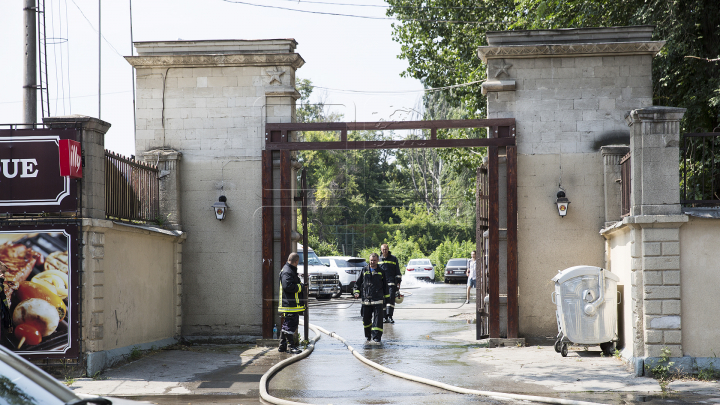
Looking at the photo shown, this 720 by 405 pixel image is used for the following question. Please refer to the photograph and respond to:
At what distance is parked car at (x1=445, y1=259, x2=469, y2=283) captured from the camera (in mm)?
38875

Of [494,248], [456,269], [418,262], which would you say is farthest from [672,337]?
[418,262]

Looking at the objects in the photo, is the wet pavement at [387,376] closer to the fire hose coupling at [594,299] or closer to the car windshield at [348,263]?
the fire hose coupling at [594,299]

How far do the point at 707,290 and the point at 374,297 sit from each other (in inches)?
242

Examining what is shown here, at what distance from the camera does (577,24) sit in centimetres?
2003

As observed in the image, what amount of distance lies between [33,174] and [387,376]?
236 inches

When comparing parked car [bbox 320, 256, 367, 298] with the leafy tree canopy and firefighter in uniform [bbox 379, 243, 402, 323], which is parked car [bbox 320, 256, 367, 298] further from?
firefighter in uniform [bbox 379, 243, 402, 323]

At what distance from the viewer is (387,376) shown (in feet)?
32.7

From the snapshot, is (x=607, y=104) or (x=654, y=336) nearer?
(x=654, y=336)

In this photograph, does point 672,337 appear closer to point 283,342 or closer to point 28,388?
point 283,342

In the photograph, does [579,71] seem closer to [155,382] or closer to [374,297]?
[374,297]

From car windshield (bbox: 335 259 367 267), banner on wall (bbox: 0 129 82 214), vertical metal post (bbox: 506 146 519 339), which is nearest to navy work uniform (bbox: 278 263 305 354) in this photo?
banner on wall (bbox: 0 129 82 214)

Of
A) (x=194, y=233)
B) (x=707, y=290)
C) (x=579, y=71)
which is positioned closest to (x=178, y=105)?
(x=194, y=233)

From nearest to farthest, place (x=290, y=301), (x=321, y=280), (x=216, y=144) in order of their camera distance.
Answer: (x=290, y=301), (x=216, y=144), (x=321, y=280)

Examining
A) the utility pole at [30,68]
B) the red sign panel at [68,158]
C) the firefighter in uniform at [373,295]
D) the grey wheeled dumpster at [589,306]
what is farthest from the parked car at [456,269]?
the red sign panel at [68,158]
